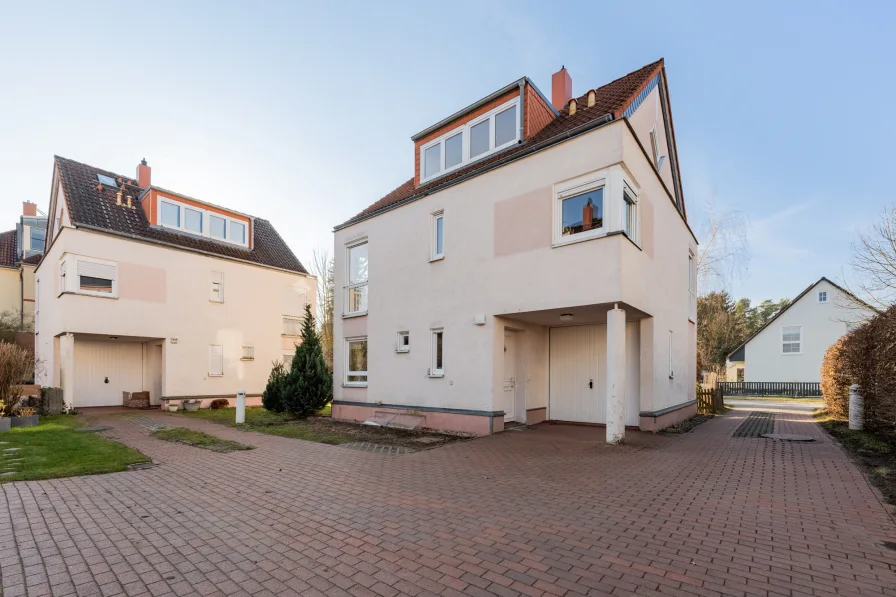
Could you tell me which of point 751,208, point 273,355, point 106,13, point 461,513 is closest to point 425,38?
point 106,13

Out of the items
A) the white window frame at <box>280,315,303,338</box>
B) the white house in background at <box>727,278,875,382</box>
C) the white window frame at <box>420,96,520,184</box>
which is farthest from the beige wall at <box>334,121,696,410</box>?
the white house in background at <box>727,278,875,382</box>

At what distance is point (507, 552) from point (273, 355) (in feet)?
69.5

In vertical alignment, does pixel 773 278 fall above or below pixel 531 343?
above

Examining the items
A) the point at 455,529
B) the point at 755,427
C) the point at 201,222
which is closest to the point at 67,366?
the point at 201,222

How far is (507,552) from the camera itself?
412 cm

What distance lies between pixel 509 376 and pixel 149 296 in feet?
51.6

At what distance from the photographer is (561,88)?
1464 cm

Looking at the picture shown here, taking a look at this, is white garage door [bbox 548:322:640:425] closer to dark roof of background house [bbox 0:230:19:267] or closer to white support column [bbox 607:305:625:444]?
white support column [bbox 607:305:625:444]

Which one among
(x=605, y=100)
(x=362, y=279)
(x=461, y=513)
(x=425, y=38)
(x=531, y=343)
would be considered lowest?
(x=461, y=513)

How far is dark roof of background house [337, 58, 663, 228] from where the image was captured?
10.7 metres

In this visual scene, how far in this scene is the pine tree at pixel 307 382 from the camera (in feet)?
49.4

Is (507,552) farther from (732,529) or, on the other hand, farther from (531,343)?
(531,343)

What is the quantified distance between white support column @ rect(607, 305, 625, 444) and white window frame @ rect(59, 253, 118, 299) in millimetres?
18638

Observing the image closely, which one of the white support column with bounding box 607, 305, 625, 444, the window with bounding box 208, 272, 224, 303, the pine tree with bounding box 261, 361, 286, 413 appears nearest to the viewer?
the white support column with bounding box 607, 305, 625, 444
